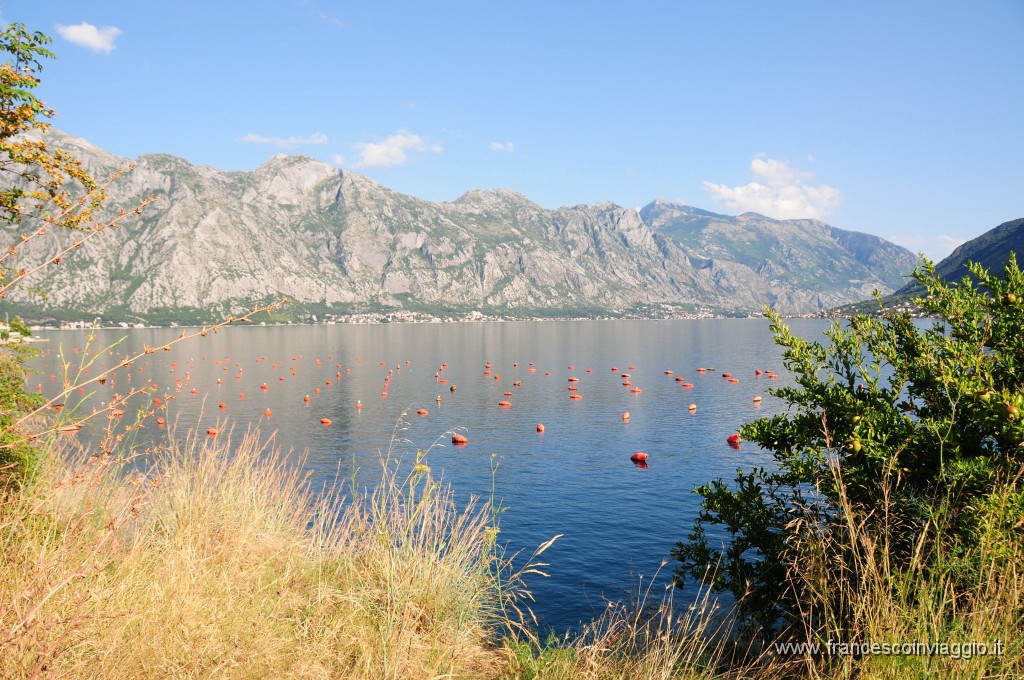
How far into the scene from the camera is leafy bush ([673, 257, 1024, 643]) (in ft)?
20.3

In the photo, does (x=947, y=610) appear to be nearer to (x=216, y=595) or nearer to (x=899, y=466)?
(x=899, y=466)

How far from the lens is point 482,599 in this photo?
396 inches

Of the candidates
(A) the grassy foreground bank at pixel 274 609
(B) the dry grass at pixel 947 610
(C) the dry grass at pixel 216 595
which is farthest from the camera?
(B) the dry grass at pixel 947 610

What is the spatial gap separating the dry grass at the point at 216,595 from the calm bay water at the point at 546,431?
189 cm

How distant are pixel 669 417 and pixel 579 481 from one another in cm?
2075

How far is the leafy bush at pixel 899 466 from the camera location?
6.20 metres

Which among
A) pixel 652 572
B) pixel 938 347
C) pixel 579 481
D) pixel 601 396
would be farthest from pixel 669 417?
pixel 938 347

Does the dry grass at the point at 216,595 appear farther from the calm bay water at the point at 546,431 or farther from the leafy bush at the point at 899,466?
the leafy bush at the point at 899,466

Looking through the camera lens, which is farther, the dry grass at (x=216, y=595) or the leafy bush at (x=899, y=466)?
the leafy bush at (x=899, y=466)

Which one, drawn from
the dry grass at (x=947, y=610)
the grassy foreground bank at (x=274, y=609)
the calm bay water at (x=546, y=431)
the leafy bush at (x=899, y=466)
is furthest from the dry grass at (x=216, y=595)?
the leafy bush at (x=899, y=466)

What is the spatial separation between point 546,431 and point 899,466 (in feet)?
124

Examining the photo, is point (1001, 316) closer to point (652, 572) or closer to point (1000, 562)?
point (1000, 562)

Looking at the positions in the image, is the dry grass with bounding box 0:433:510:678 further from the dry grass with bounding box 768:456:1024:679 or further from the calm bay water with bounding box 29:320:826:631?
the dry grass with bounding box 768:456:1024:679

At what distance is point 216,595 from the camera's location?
636cm
